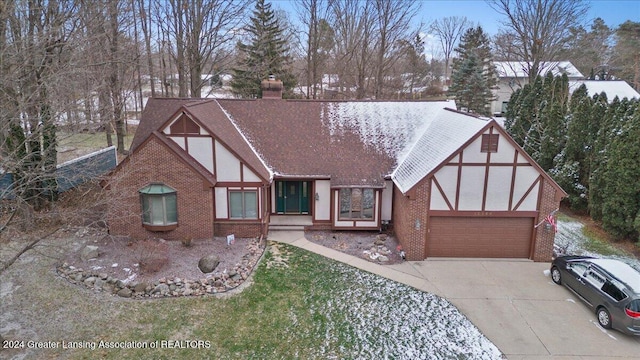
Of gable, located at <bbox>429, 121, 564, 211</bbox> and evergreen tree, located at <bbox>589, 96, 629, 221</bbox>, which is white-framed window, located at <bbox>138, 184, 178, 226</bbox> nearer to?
gable, located at <bbox>429, 121, 564, 211</bbox>

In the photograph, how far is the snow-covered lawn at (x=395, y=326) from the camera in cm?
999

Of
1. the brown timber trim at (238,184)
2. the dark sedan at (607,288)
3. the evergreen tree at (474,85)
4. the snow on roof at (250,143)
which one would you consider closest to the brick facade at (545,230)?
the dark sedan at (607,288)

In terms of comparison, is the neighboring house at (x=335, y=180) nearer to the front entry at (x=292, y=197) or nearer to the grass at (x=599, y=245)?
the front entry at (x=292, y=197)

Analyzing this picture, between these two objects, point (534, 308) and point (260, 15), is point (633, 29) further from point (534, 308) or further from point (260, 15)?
point (534, 308)

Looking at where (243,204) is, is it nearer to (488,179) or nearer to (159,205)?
(159,205)

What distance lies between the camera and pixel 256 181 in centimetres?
1620

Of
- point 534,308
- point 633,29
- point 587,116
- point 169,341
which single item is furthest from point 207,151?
point 633,29

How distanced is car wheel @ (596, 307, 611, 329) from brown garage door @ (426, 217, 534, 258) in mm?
4167

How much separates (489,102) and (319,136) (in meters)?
34.5

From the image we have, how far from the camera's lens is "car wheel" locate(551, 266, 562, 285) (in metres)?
13.4

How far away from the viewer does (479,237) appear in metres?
15.2

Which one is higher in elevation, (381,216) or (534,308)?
(381,216)

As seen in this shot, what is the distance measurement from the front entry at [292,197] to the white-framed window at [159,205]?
4772 mm

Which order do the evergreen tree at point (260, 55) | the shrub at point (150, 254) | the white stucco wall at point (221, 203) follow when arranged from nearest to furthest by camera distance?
1. the shrub at point (150, 254)
2. the white stucco wall at point (221, 203)
3. the evergreen tree at point (260, 55)
